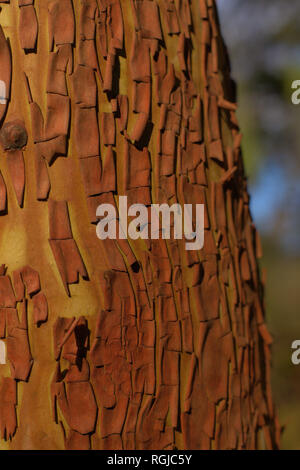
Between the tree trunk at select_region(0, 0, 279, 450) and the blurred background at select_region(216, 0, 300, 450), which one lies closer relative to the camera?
the tree trunk at select_region(0, 0, 279, 450)

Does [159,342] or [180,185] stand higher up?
[180,185]

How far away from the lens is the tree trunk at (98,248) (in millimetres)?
367

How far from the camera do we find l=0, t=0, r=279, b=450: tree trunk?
0.37 meters

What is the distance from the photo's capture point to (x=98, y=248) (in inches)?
14.6

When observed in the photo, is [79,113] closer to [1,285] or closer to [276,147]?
[1,285]

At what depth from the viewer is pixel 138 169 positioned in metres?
0.39

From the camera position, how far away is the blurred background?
1.08 m

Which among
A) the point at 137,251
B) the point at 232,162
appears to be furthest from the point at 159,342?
the point at 232,162

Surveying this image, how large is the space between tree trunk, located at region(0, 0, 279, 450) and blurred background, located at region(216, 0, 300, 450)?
26.8 inches

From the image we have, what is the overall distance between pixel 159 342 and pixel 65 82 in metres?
0.22

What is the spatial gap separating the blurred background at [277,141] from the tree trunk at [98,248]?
2.23 feet

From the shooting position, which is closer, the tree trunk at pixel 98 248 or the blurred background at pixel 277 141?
the tree trunk at pixel 98 248

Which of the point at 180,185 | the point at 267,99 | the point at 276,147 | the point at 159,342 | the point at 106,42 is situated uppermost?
the point at 267,99

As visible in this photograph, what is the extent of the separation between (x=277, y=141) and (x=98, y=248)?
899 mm
